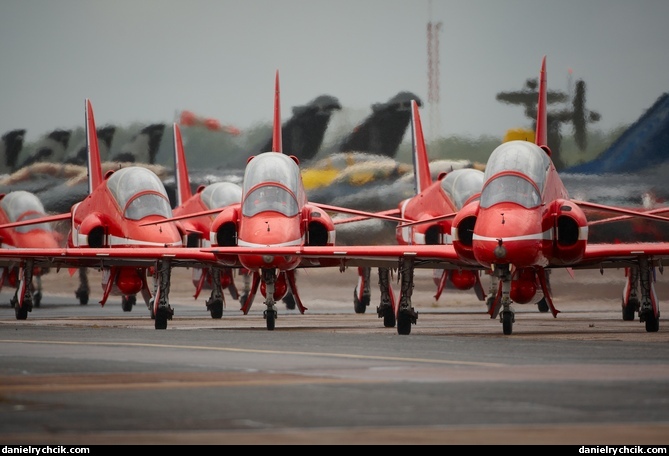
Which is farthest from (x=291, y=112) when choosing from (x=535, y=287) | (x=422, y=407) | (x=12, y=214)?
(x=422, y=407)

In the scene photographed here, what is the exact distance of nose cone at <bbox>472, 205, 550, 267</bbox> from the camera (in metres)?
20.6

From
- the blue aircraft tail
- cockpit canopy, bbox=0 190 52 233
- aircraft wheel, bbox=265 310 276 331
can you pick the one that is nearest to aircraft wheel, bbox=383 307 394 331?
aircraft wheel, bbox=265 310 276 331

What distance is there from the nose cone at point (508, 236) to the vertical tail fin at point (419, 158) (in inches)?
643

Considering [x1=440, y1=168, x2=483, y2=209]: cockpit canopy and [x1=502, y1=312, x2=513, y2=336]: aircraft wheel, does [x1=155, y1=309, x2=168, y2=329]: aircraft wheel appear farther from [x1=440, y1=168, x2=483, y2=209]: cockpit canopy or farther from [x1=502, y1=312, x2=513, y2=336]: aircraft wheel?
[x1=440, y1=168, x2=483, y2=209]: cockpit canopy

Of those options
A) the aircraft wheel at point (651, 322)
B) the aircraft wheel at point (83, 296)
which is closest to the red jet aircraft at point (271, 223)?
the aircraft wheel at point (651, 322)

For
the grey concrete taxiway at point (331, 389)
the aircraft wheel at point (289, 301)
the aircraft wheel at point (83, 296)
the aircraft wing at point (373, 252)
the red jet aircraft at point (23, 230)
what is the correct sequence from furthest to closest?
the aircraft wheel at point (83, 296)
the red jet aircraft at point (23, 230)
the aircraft wheel at point (289, 301)
the aircraft wing at point (373, 252)
the grey concrete taxiway at point (331, 389)

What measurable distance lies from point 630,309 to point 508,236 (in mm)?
10701

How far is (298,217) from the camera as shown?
83.3ft

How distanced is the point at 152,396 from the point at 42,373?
272 cm

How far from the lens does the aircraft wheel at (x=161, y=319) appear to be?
80.2 ft

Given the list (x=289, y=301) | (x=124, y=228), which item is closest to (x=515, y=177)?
(x=124, y=228)

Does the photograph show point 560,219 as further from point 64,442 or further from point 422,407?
point 64,442

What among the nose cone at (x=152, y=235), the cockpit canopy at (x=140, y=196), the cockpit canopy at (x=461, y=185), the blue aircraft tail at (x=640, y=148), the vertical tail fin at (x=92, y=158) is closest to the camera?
the nose cone at (x=152, y=235)

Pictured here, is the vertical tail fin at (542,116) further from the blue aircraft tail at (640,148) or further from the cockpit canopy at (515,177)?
the blue aircraft tail at (640,148)
